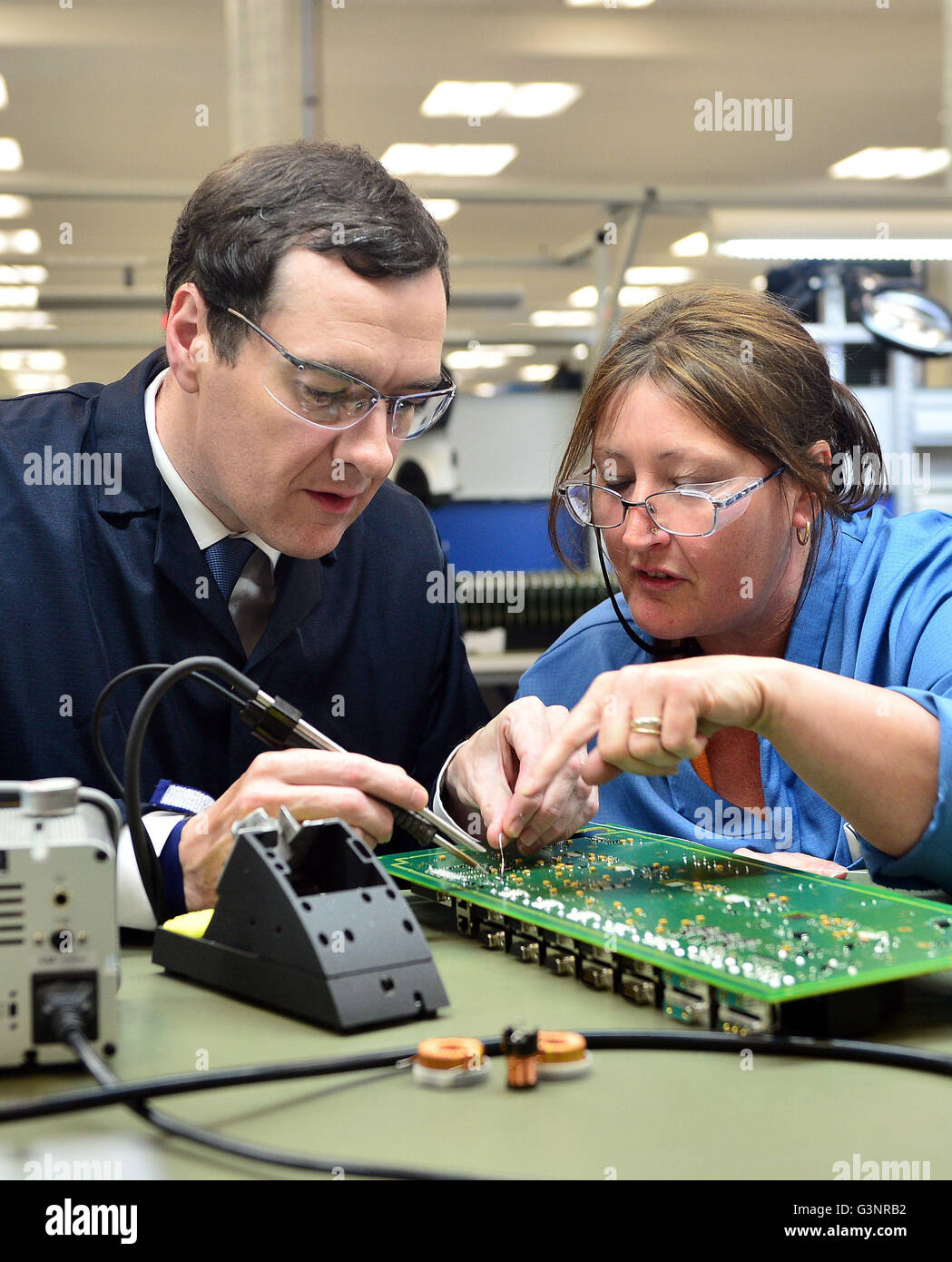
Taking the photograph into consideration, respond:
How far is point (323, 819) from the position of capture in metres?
0.89

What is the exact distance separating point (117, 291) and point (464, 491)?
1.62 m

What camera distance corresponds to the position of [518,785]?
3.48ft

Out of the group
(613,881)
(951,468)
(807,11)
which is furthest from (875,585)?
(807,11)

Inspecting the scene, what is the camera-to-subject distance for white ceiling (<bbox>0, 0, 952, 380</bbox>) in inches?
235

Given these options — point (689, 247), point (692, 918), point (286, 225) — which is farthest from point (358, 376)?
point (689, 247)

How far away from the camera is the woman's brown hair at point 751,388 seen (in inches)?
53.6

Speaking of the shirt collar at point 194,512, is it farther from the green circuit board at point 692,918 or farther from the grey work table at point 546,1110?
the grey work table at point 546,1110

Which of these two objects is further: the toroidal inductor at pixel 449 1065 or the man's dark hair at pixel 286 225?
the man's dark hair at pixel 286 225

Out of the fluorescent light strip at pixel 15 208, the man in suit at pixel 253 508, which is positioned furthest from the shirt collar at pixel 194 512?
the fluorescent light strip at pixel 15 208

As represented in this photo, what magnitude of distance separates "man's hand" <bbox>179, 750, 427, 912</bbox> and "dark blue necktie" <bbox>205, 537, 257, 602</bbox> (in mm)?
482

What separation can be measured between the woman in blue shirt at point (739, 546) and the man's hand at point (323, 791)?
0.41ft

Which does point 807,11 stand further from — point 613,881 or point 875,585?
point 613,881

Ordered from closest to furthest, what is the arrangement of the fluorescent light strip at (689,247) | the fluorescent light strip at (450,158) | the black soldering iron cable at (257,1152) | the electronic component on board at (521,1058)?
the black soldering iron cable at (257,1152) → the electronic component on board at (521,1058) → the fluorescent light strip at (450,158) → the fluorescent light strip at (689,247)

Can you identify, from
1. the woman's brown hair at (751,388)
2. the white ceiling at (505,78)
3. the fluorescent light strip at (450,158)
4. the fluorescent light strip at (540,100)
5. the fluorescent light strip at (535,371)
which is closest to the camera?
the woman's brown hair at (751,388)
